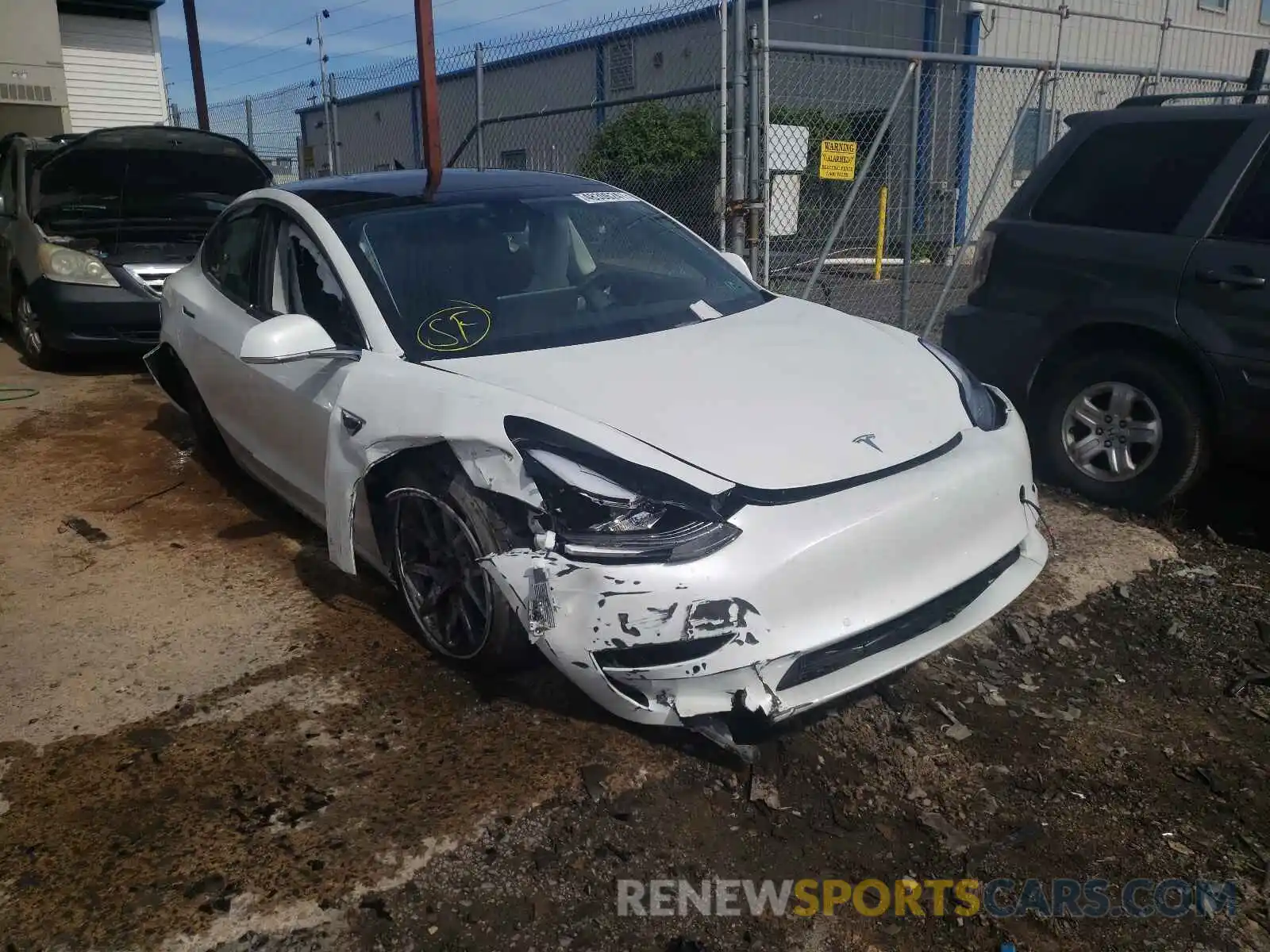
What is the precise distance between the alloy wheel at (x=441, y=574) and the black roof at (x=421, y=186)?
4.42ft

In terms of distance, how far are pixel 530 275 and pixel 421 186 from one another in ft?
2.39

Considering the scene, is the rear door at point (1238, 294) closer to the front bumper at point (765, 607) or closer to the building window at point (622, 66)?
the front bumper at point (765, 607)

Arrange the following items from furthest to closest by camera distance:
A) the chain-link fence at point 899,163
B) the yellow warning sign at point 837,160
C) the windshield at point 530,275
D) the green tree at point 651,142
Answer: the green tree at point 651,142 → the chain-link fence at point 899,163 → the yellow warning sign at point 837,160 → the windshield at point 530,275

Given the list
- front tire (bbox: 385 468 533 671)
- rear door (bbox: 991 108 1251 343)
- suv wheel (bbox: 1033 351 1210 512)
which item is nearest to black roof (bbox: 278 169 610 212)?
front tire (bbox: 385 468 533 671)

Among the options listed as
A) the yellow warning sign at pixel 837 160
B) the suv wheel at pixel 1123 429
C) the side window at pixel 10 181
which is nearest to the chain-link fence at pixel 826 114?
the yellow warning sign at pixel 837 160

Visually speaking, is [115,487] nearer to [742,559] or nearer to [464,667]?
[464,667]

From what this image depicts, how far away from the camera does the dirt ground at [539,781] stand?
2.30 m

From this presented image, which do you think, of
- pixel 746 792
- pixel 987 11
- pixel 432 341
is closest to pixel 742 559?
pixel 746 792

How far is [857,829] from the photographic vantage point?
8.52ft

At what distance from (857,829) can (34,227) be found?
7669 mm

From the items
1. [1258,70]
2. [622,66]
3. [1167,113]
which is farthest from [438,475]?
[622,66]

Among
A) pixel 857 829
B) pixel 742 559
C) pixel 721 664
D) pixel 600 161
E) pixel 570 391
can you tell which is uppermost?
pixel 600 161

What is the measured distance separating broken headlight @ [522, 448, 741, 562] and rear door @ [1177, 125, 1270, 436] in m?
2.84

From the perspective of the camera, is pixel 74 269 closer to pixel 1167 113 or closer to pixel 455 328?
pixel 455 328
